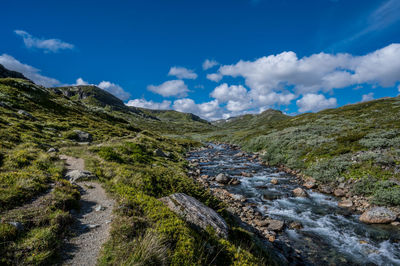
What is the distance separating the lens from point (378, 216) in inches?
447

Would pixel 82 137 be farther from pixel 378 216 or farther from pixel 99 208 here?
pixel 378 216

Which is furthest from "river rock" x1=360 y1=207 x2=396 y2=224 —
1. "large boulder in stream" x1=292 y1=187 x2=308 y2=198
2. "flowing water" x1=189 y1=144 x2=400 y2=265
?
"large boulder in stream" x1=292 y1=187 x2=308 y2=198

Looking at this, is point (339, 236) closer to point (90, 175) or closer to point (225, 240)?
point (225, 240)

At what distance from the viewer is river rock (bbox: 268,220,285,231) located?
11.2 metres

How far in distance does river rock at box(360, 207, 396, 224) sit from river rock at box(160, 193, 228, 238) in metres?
11.0

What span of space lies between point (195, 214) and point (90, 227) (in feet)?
12.5

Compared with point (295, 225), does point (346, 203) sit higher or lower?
higher

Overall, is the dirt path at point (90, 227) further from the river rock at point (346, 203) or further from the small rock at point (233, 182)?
the river rock at point (346, 203)

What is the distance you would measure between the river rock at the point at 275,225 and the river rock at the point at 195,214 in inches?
221

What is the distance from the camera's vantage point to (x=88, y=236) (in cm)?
540

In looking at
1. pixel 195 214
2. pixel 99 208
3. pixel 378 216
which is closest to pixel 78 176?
pixel 99 208

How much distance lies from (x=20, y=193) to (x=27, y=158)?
6647 mm

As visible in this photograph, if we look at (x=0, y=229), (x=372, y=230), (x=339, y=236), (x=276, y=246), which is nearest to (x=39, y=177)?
(x=0, y=229)

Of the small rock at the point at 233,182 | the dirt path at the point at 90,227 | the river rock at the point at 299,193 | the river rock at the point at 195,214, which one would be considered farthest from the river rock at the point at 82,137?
the river rock at the point at 299,193
